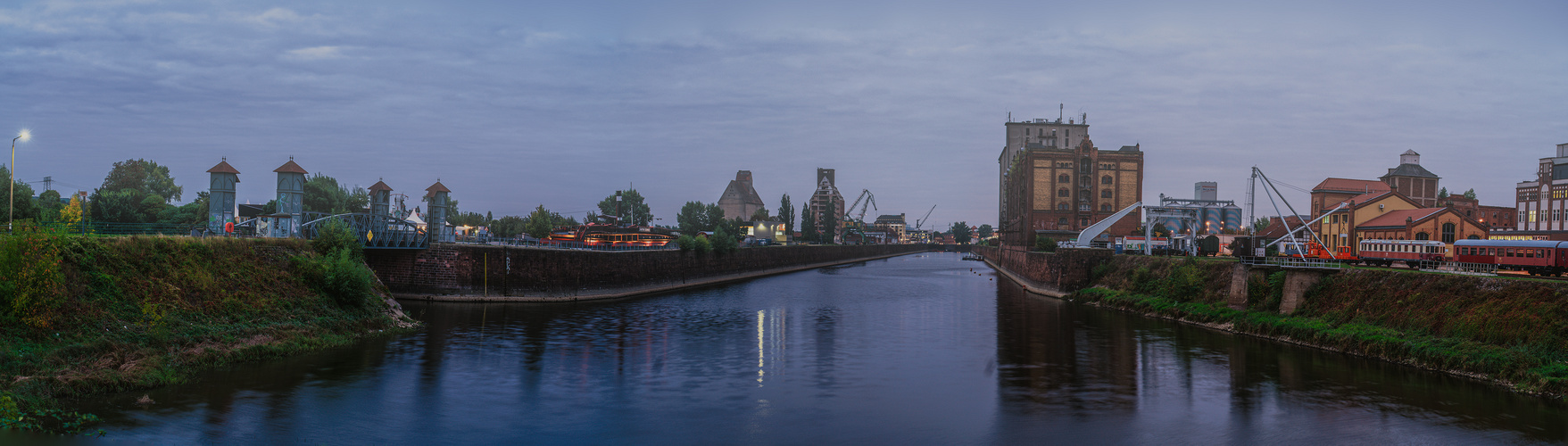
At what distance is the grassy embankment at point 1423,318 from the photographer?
25125 mm

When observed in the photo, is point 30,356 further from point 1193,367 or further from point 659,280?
point 659,280

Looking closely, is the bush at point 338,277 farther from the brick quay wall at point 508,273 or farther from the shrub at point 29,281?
the brick quay wall at point 508,273

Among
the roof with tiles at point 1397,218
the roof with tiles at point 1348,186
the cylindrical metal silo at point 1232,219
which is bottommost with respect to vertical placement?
the roof with tiles at point 1397,218

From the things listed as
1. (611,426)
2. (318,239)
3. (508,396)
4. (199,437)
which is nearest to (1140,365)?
(611,426)

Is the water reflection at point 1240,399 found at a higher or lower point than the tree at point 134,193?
lower

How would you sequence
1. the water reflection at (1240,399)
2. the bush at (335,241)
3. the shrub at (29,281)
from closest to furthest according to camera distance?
the water reflection at (1240,399) < the shrub at (29,281) < the bush at (335,241)

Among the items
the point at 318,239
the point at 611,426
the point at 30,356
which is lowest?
the point at 611,426

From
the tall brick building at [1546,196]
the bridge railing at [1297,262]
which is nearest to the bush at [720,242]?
the bridge railing at [1297,262]

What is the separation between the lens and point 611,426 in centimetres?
2197

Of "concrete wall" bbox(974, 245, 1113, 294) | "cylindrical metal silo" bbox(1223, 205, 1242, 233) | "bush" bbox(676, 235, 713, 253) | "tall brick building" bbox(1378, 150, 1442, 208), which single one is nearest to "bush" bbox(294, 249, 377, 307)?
"bush" bbox(676, 235, 713, 253)

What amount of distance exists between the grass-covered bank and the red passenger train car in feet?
170

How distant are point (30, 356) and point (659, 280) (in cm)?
5365

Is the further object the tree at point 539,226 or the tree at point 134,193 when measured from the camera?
the tree at point 539,226

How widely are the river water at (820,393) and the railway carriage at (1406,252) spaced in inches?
611
